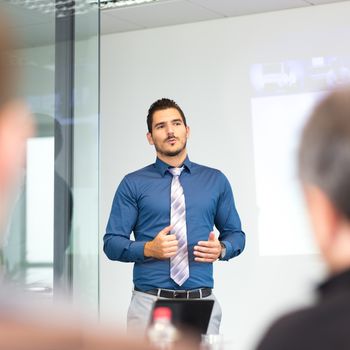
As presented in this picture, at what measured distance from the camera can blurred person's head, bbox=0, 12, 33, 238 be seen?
0.49m

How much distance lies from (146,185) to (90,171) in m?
0.44

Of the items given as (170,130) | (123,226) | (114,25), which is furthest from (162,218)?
(114,25)

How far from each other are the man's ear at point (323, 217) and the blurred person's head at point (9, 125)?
29cm

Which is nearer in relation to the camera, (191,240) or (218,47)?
(191,240)

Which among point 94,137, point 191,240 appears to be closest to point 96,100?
point 94,137

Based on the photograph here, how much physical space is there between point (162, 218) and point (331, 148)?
346cm

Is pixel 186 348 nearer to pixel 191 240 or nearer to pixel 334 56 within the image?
pixel 191 240

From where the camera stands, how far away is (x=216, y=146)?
262 inches

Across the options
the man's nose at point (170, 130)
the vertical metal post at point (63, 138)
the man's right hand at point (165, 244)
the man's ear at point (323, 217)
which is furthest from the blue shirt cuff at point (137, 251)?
the man's ear at point (323, 217)

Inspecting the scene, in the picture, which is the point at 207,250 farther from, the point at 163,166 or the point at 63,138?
the point at 63,138

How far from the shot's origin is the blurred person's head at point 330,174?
670mm

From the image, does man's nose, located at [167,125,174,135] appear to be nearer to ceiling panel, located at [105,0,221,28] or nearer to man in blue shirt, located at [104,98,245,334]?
man in blue shirt, located at [104,98,245,334]

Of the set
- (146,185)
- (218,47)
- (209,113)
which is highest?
(218,47)

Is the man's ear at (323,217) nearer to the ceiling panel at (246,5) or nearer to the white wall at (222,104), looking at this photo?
the white wall at (222,104)
